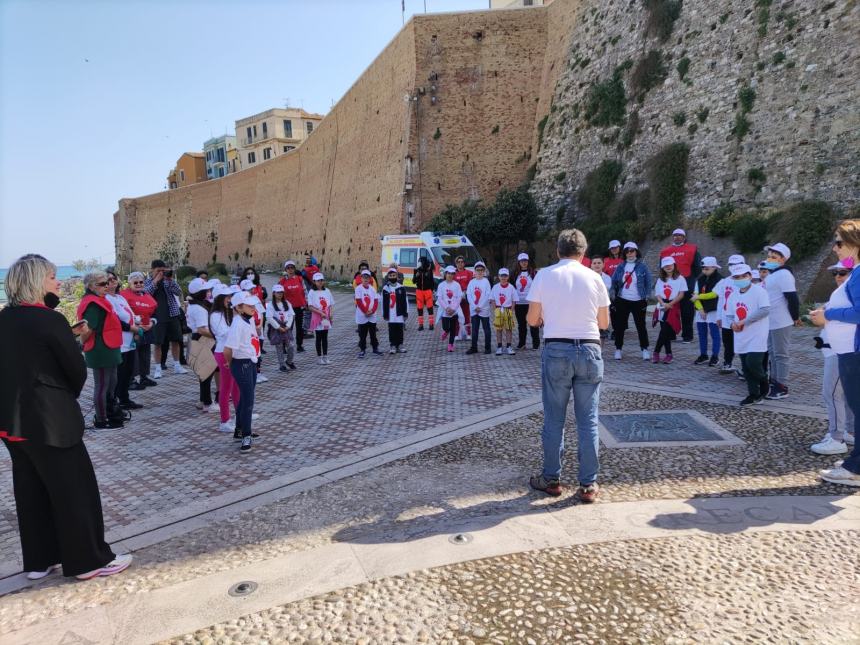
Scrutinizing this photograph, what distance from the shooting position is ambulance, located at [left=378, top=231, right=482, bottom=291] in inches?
745

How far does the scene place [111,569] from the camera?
12.0 feet

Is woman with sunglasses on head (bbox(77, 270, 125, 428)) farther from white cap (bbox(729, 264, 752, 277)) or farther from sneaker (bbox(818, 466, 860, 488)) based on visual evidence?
white cap (bbox(729, 264, 752, 277))

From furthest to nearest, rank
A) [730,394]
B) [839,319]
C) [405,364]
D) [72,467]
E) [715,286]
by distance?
[405,364]
[715,286]
[730,394]
[839,319]
[72,467]

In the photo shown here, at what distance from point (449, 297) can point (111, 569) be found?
353 inches

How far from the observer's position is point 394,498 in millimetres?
4594

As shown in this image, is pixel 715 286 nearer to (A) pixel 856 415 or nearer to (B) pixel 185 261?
(A) pixel 856 415

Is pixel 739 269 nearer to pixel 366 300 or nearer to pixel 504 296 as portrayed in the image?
pixel 504 296


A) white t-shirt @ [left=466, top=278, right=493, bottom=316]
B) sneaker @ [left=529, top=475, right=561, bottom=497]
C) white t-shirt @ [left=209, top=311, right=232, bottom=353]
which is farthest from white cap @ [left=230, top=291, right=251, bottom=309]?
white t-shirt @ [left=466, top=278, right=493, bottom=316]

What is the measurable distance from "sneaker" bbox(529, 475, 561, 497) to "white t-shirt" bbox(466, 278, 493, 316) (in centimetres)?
681

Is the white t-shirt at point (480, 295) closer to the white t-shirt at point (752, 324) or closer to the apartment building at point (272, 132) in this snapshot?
the white t-shirt at point (752, 324)

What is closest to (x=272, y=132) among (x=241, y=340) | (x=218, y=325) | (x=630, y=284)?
(x=630, y=284)

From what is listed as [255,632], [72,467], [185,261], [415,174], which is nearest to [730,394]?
[255,632]

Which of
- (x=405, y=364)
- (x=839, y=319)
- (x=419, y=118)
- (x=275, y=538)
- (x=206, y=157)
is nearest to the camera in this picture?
(x=275, y=538)

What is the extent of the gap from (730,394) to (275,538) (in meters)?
5.77
